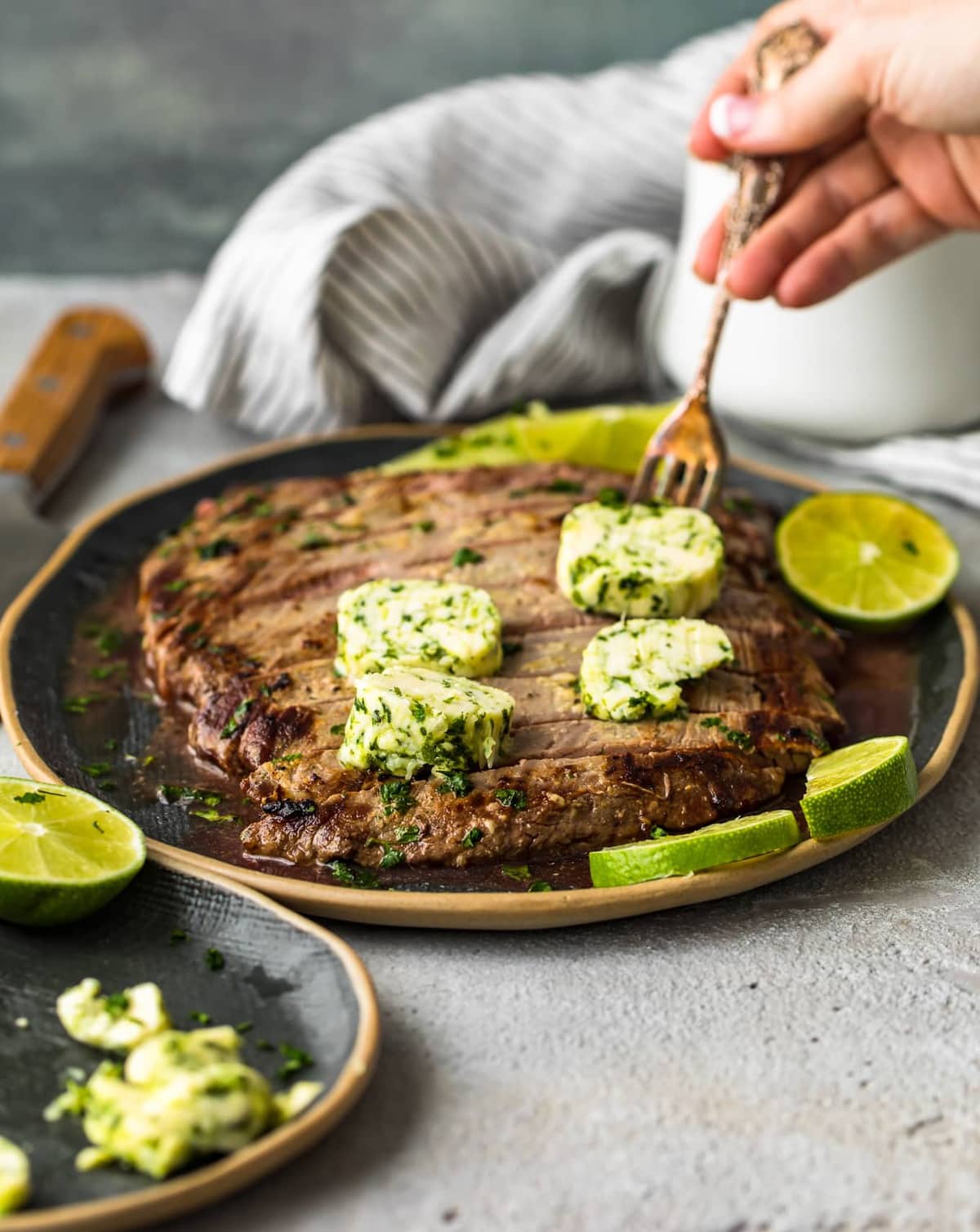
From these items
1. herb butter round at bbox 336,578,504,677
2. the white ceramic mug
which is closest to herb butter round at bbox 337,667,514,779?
herb butter round at bbox 336,578,504,677

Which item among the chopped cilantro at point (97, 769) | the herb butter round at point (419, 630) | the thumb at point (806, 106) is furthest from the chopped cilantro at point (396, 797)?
the thumb at point (806, 106)

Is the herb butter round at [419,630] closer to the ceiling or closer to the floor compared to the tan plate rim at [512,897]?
closer to the ceiling

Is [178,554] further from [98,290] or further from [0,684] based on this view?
[98,290]

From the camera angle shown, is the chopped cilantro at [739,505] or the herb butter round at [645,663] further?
the chopped cilantro at [739,505]

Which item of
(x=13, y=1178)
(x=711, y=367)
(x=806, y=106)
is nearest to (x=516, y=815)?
(x=13, y=1178)

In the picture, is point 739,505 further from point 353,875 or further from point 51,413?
point 51,413

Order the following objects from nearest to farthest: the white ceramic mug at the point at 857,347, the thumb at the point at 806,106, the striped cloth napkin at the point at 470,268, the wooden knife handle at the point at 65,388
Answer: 1. the thumb at the point at 806,106
2. the white ceramic mug at the point at 857,347
3. the wooden knife handle at the point at 65,388
4. the striped cloth napkin at the point at 470,268

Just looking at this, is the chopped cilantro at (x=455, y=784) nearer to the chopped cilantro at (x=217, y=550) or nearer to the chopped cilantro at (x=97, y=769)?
the chopped cilantro at (x=97, y=769)

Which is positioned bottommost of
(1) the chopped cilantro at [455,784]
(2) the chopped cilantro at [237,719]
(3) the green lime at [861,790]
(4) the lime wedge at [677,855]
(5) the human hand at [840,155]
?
(3) the green lime at [861,790]
